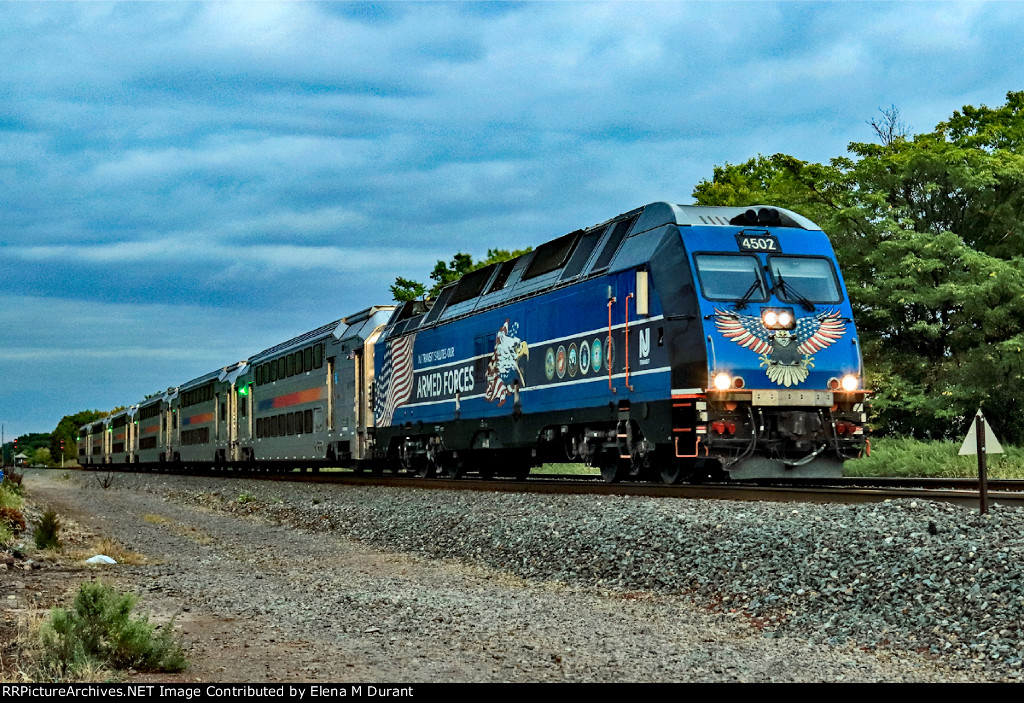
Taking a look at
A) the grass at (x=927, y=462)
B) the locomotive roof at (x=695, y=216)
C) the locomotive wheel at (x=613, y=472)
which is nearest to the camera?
the locomotive roof at (x=695, y=216)

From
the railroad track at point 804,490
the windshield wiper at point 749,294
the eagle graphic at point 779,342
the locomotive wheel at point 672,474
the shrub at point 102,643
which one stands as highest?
the windshield wiper at point 749,294

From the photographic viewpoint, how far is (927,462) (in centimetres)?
2244

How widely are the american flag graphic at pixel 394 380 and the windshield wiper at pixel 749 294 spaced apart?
11579 mm

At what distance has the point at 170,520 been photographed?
71.7 ft

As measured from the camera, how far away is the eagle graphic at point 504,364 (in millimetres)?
20203

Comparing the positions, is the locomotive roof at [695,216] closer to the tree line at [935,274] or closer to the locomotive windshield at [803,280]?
the locomotive windshield at [803,280]

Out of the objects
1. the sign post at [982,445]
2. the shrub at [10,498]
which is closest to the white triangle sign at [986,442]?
the sign post at [982,445]

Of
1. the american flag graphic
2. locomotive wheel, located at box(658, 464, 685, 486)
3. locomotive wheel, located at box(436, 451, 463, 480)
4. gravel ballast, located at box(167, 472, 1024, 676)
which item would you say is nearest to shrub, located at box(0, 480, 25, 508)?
the american flag graphic

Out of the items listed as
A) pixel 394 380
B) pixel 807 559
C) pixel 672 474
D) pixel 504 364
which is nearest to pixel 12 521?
pixel 504 364

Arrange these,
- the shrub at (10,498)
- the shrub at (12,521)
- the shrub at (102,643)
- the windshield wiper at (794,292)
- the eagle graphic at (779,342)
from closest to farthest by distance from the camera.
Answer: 1. the shrub at (102,643)
2. the eagle graphic at (779,342)
3. the windshield wiper at (794,292)
4. the shrub at (12,521)
5. the shrub at (10,498)

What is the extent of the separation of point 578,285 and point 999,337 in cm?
1231

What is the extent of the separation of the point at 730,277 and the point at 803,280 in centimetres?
122

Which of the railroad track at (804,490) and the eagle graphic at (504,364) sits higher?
the eagle graphic at (504,364)

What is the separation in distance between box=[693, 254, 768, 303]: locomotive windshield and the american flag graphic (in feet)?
37.1
